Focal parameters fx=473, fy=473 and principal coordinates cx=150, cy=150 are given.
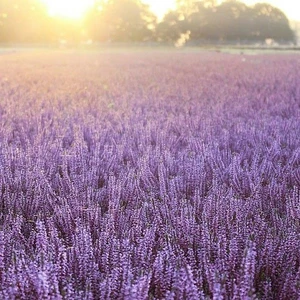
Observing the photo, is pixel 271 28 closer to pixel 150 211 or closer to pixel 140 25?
pixel 140 25

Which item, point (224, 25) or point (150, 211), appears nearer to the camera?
point (150, 211)

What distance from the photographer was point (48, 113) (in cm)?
434

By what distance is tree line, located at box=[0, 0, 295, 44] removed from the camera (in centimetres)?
5378

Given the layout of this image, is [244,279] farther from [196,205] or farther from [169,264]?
[196,205]

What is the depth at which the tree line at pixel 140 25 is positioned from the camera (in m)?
53.8

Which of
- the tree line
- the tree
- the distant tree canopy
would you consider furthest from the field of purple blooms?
the tree

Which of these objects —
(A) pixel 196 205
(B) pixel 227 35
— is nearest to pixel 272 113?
(A) pixel 196 205

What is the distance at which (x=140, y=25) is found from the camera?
55.9 metres

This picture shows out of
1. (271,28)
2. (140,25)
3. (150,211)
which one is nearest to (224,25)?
(271,28)

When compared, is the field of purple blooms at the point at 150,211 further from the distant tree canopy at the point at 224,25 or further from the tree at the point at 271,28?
the tree at the point at 271,28

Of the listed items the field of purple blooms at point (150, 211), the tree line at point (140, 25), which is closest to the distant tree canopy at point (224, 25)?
the tree line at point (140, 25)

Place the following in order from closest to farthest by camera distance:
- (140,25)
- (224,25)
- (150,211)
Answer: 1. (150,211)
2. (224,25)
3. (140,25)

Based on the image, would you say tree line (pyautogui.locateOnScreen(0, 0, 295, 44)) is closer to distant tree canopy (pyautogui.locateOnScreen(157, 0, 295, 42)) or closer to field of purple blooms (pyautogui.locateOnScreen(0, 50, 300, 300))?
distant tree canopy (pyautogui.locateOnScreen(157, 0, 295, 42))

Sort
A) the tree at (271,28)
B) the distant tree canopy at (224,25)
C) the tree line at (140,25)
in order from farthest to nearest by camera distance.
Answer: the tree at (271,28)
the distant tree canopy at (224,25)
the tree line at (140,25)
